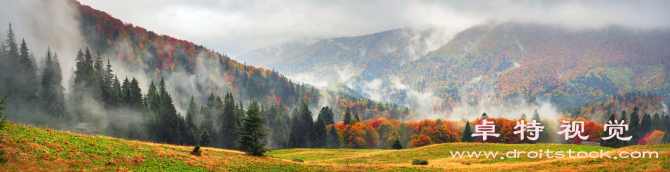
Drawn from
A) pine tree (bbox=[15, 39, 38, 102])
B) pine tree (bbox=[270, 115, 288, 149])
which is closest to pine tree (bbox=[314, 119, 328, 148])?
pine tree (bbox=[270, 115, 288, 149])

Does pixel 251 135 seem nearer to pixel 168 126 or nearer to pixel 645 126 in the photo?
pixel 168 126

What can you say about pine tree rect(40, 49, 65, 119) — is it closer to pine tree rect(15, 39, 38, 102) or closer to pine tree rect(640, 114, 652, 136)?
pine tree rect(15, 39, 38, 102)

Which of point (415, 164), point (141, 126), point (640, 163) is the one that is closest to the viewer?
point (640, 163)

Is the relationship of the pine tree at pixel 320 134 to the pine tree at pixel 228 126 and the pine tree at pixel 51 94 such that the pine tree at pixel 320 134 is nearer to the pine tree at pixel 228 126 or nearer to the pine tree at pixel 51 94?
the pine tree at pixel 228 126

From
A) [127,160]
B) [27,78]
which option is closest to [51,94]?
[27,78]

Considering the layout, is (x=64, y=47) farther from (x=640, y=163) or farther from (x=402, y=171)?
(x=640, y=163)

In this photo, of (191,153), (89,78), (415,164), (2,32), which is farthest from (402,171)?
(2,32)

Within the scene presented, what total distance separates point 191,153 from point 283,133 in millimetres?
72460

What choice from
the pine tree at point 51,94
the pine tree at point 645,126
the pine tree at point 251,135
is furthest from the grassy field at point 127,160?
the pine tree at point 645,126

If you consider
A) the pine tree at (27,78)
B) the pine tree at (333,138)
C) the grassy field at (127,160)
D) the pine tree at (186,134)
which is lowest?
the pine tree at (333,138)

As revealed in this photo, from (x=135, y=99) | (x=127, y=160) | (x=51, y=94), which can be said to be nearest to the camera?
(x=127, y=160)

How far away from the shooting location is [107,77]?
90000 millimetres

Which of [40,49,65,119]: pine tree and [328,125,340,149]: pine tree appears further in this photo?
[328,125,340,149]: pine tree

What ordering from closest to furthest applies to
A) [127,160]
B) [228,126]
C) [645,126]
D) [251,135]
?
[127,160]
[251,135]
[228,126]
[645,126]
